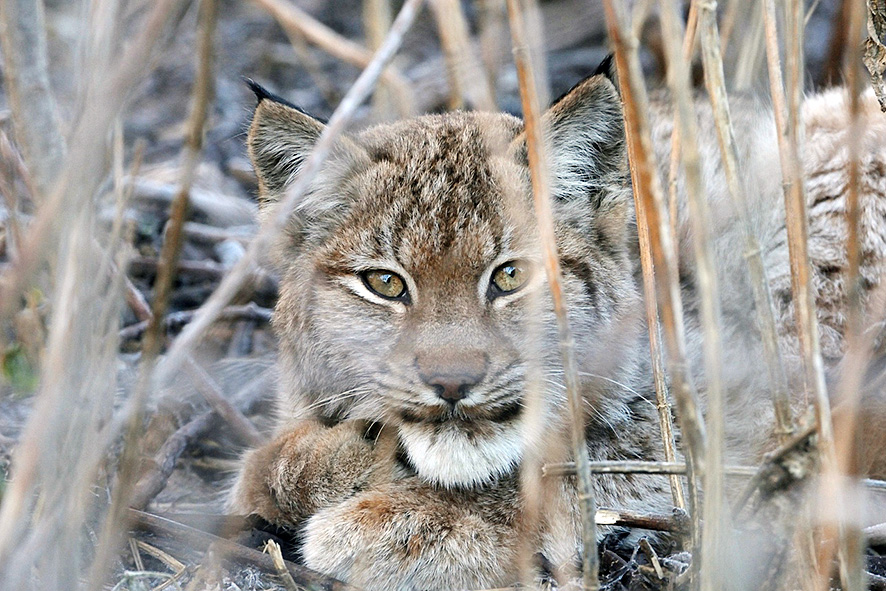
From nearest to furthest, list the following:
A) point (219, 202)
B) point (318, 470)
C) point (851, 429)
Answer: point (851, 429)
point (318, 470)
point (219, 202)

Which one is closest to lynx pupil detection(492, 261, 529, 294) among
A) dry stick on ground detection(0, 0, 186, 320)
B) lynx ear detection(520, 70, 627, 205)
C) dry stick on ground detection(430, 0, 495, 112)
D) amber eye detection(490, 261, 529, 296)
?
amber eye detection(490, 261, 529, 296)

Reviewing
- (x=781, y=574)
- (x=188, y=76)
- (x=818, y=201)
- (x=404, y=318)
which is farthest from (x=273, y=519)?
(x=188, y=76)

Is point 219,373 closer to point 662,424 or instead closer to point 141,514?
point 141,514

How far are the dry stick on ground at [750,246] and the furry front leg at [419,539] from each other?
110 cm

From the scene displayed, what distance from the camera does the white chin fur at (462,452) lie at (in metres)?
2.94

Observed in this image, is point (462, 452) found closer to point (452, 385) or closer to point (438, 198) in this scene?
point (452, 385)

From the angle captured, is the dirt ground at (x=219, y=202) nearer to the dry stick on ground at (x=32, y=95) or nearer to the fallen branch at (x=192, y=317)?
the fallen branch at (x=192, y=317)

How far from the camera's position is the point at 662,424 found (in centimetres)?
286

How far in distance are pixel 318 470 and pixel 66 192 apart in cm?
165

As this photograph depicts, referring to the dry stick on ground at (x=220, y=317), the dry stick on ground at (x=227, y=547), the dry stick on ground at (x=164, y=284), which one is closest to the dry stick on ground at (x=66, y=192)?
the dry stick on ground at (x=164, y=284)

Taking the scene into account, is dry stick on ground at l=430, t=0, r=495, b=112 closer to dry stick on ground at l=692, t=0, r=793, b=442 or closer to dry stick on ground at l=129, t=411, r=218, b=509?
dry stick on ground at l=692, t=0, r=793, b=442

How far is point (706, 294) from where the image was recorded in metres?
2.02

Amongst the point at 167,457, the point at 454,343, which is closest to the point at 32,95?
the point at 167,457

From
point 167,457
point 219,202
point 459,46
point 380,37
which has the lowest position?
point 167,457
